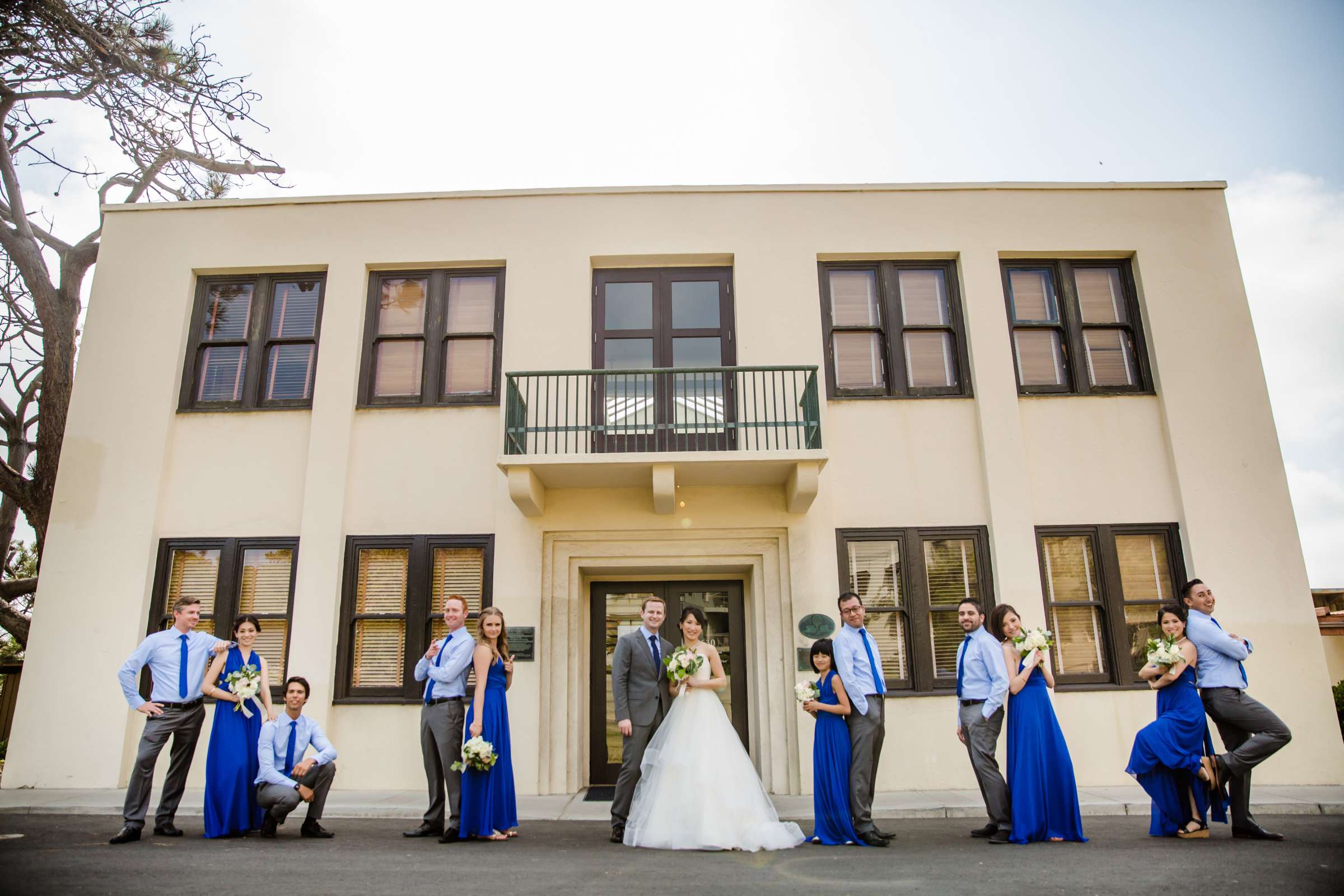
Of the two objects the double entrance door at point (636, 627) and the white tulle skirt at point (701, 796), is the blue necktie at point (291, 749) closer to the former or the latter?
the white tulle skirt at point (701, 796)

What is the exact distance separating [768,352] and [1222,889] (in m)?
6.76

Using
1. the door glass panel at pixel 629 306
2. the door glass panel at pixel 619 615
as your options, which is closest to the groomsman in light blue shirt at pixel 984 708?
the door glass panel at pixel 619 615

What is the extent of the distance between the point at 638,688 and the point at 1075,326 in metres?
7.12

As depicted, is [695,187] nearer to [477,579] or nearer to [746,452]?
[746,452]

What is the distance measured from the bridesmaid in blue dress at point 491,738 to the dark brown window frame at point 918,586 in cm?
423

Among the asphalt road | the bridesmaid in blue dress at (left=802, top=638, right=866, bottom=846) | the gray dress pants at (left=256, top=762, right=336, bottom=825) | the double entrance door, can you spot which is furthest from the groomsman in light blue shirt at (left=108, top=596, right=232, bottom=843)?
the bridesmaid in blue dress at (left=802, top=638, right=866, bottom=846)

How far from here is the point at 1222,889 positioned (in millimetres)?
4836

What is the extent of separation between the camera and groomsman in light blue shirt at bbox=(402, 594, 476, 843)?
268 inches

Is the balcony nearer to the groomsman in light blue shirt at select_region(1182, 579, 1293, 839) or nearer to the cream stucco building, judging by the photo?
the cream stucco building

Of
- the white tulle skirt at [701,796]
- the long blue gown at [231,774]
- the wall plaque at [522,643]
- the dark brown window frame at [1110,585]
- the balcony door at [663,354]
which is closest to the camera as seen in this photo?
the white tulle skirt at [701,796]

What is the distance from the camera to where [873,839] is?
6.39 m

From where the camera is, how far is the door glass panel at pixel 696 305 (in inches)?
420

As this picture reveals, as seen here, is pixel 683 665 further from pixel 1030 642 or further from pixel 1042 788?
pixel 1042 788

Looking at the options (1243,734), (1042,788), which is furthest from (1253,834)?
(1042,788)
